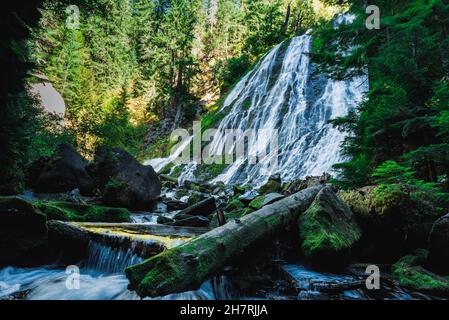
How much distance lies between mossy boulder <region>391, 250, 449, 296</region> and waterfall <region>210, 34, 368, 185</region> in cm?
1112

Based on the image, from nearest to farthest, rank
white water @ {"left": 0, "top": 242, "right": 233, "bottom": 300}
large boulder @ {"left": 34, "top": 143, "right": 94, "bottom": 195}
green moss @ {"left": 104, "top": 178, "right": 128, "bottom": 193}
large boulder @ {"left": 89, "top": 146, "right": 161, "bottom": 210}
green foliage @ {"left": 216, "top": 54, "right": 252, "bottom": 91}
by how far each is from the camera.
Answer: white water @ {"left": 0, "top": 242, "right": 233, "bottom": 300} → green moss @ {"left": 104, "top": 178, "right": 128, "bottom": 193} → large boulder @ {"left": 89, "top": 146, "right": 161, "bottom": 210} → large boulder @ {"left": 34, "top": 143, "right": 94, "bottom": 195} → green foliage @ {"left": 216, "top": 54, "right": 252, "bottom": 91}

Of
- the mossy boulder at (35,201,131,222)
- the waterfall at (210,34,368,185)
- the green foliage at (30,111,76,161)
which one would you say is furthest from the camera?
the waterfall at (210,34,368,185)

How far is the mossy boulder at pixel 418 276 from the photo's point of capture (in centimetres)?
424

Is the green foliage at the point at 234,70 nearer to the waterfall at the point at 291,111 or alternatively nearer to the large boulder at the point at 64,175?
the waterfall at the point at 291,111

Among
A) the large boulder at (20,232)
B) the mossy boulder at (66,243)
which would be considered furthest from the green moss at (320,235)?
the large boulder at (20,232)

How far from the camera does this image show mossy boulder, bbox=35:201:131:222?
8546mm

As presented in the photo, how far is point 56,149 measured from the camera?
15.5m

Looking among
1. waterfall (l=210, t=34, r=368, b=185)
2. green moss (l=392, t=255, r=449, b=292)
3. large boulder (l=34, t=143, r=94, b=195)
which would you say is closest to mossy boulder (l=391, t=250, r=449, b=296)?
green moss (l=392, t=255, r=449, b=292)

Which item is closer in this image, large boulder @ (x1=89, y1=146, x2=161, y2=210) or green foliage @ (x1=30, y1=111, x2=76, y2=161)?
large boulder @ (x1=89, y1=146, x2=161, y2=210)

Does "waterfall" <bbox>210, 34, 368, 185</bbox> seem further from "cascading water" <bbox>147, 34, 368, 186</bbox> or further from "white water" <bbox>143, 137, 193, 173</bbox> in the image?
"white water" <bbox>143, 137, 193, 173</bbox>

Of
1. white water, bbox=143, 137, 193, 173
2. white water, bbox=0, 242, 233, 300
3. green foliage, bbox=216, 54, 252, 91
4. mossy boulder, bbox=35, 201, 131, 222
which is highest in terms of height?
green foliage, bbox=216, 54, 252, 91

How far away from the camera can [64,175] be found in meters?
15.3
